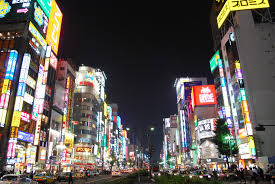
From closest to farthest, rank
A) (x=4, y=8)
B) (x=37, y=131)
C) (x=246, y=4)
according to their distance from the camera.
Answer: (x=246, y=4)
(x=37, y=131)
(x=4, y=8)

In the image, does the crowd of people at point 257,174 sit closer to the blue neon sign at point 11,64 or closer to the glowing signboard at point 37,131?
the glowing signboard at point 37,131

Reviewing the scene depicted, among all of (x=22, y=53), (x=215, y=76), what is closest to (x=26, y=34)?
(x=22, y=53)

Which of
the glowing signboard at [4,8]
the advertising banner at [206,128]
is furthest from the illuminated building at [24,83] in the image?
the advertising banner at [206,128]

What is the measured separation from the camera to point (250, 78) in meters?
47.3

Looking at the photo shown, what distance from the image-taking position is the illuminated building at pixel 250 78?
144ft

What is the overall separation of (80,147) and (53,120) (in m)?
25.6

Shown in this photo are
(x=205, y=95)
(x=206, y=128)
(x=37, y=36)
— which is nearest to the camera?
(x=37, y=36)

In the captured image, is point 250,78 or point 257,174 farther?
point 250,78

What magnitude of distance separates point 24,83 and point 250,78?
1850 inches

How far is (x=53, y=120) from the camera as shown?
210ft

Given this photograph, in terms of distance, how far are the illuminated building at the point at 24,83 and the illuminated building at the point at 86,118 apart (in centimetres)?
2848

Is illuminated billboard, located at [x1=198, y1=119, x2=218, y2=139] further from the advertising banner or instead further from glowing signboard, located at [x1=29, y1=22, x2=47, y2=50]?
glowing signboard, located at [x1=29, y1=22, x2=47, y2=50]

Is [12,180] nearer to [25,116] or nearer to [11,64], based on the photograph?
[25,116]

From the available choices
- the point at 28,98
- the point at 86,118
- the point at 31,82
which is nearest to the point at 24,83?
the point at 28,98
